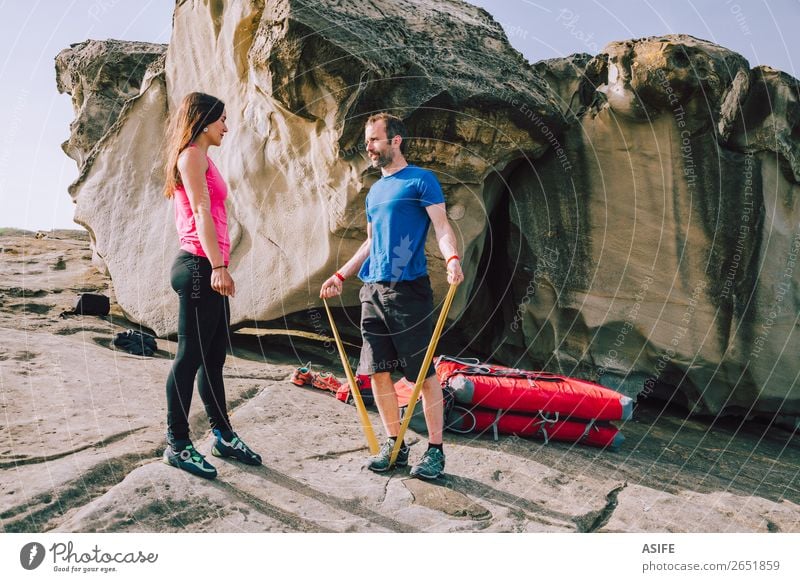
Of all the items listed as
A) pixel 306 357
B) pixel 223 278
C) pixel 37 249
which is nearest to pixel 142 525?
pixel 223 278

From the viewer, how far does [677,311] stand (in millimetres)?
7418

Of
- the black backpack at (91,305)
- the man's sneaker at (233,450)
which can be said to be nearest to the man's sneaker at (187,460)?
the man's sneaker at (233,450)

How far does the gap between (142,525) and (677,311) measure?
581 centimetres

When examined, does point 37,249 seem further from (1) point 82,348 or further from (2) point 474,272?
(2) point 474,272

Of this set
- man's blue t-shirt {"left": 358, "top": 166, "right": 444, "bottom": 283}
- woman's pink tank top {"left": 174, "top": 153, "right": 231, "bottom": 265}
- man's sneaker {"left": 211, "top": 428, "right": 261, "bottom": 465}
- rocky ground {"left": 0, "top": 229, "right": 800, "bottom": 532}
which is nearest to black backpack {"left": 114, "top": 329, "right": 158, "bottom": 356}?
rocky ground {"left": 0, "top": 229, "right": 800, "bottom": 532}

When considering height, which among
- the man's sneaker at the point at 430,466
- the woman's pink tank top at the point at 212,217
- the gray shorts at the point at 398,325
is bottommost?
the man's sneaker at the point at 430,466

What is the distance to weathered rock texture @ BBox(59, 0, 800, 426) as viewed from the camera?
664cm

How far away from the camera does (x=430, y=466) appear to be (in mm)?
4387

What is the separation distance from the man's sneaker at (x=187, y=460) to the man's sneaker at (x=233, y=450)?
311 mm

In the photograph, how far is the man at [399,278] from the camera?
171 inches

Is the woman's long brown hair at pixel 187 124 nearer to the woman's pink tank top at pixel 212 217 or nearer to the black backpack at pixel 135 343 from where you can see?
the woman's pink tank top at pixel 212 217

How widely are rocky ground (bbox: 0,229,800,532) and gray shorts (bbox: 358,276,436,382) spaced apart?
731 mm

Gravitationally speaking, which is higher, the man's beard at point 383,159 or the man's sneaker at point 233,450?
the man's beard at point 383,159

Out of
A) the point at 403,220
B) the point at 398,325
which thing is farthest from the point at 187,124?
the point at 398,325
